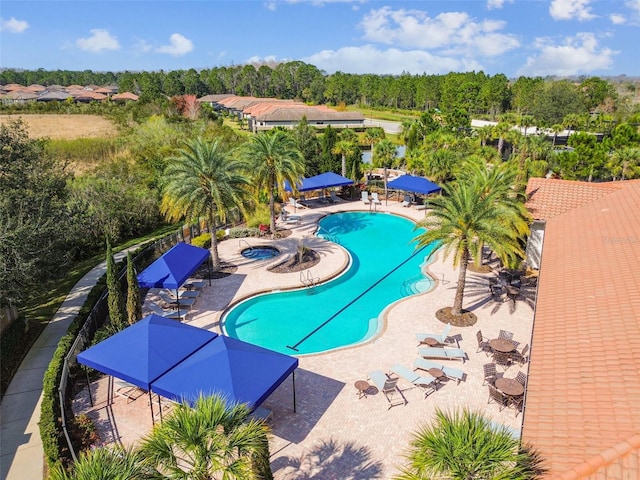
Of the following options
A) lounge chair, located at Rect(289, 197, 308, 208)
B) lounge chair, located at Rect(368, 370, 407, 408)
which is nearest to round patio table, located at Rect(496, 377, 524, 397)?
lounge chair, located at Rect(368, 370, 407, 408)

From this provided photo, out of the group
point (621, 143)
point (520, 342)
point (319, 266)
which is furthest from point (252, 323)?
point (621, 143)

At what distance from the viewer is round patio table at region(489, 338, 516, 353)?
1541 centimetres

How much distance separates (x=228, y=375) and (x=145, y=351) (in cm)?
300

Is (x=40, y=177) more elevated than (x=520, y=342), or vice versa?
(x=40, y=177)

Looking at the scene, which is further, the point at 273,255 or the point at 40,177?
the point at 273,255

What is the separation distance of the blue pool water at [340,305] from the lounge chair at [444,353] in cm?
293

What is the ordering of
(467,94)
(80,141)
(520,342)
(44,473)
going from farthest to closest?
1. (467,94)
2. (80,141)
3. (520,342)
4. (44,473)

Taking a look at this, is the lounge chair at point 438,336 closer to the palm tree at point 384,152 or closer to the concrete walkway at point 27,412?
the concrete walkway at point 27,412

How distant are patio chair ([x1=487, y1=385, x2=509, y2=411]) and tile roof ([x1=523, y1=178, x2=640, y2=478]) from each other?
2613mm

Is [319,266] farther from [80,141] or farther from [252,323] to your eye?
[80,141]

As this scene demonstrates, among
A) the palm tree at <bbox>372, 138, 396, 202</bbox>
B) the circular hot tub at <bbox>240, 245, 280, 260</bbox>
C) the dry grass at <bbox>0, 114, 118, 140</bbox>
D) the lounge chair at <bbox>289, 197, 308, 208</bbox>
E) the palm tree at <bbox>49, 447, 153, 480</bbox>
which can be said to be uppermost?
the dry grass at <bbox>0, 114, 118, 140</bbox>

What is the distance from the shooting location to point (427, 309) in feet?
65.1

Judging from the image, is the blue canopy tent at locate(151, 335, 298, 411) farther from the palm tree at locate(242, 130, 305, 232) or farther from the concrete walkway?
the palm tree at locate(242, 130, 305, 232)

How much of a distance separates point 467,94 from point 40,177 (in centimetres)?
9508
